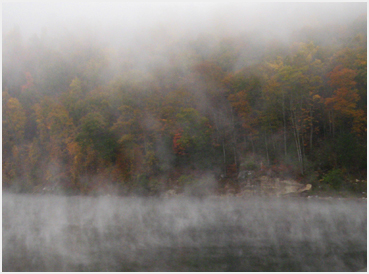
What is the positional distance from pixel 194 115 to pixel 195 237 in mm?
14035

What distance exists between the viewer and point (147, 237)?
11.4m

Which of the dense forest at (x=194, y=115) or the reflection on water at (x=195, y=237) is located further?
the dense forest at (x=194, y=115)

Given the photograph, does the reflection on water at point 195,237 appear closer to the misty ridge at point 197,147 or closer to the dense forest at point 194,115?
the misty ridge at point 197,147

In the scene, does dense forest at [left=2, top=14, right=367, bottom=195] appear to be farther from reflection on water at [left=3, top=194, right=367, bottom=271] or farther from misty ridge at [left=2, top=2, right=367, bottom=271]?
reflection on water at [left=3, top=194, right=367, bottom=271]

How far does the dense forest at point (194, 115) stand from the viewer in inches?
793

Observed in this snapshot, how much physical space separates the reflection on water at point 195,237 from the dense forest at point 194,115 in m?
4.79

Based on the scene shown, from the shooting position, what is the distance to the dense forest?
2014 centimetres

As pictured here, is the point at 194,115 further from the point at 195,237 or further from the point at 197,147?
the point at 195,237

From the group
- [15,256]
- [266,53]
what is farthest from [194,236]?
[266,53]

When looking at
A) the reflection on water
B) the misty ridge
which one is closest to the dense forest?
the misty ridge

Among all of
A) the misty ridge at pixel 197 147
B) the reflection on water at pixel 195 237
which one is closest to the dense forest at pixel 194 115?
the misty ridge at pixel 197 147

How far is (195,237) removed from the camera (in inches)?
443

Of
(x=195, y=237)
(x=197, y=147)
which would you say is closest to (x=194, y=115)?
(x=197, y=147)

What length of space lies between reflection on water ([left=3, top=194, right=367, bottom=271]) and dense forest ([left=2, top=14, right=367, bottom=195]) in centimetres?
479
